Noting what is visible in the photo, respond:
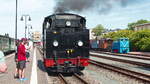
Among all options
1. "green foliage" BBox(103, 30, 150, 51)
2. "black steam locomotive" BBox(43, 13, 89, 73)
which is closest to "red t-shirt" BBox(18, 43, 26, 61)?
"black steam locomotive" BBox(43, 13, 89, 73)

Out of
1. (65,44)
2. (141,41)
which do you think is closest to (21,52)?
(65,44)

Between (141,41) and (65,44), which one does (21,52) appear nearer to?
(65,44)

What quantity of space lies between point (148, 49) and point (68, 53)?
3186 cm

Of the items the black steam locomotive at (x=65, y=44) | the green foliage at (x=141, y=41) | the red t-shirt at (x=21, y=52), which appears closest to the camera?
the red t-shirt at (x=21, y=52)

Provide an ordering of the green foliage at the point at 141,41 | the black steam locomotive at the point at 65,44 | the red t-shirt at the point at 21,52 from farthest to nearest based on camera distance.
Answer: the green foliage at the point at 141,41 → the black steam locomotive at the point at 65,44 → the red t-shirt at the point at 21,52

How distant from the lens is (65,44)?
1477 centimetres

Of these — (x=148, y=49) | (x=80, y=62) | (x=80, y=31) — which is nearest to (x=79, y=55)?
(x=80, y=62)

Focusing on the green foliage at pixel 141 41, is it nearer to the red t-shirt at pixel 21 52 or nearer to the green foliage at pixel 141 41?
the green foliage at pixel 141 41

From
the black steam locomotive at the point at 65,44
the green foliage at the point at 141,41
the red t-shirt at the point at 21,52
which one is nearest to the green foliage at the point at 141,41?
the green foliage at the point at 141,41

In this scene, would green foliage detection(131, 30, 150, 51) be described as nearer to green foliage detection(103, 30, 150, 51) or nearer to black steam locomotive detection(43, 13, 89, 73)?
green foliage detection(103, 30, 150, 51)

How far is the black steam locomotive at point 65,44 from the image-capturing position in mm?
14555

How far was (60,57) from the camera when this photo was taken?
48.2 ft

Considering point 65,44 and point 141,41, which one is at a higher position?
point 141,41

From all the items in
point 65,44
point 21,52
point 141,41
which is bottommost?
point 21,52
